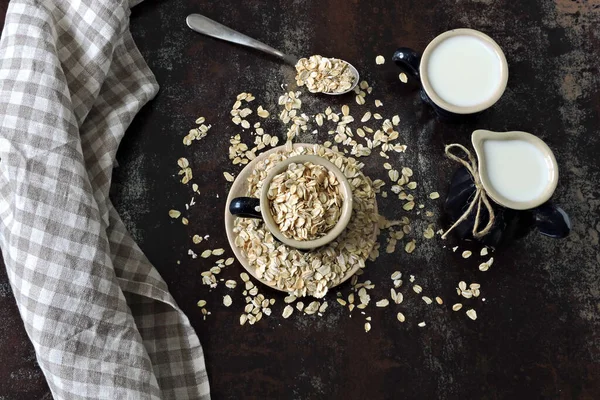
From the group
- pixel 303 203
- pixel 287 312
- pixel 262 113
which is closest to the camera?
pixel 303 203

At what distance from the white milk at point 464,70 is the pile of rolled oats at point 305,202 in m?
→ 0.28

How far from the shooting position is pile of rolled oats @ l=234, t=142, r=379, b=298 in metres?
1.09

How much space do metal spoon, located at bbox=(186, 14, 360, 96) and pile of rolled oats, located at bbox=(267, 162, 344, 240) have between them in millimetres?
273

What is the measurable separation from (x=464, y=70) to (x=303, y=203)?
15.9 inches

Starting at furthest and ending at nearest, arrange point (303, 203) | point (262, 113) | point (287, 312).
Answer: point (262, 113)
point (287, 312)
point (303, 203)

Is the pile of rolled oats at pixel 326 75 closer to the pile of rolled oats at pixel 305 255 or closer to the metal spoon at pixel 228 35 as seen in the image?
the metal spoon at pixel 228 35

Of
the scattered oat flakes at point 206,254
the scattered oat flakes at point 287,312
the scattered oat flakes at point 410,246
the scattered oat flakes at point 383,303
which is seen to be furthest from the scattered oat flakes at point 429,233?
the scattered oat flakes at point 206,254

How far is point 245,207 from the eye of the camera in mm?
1020

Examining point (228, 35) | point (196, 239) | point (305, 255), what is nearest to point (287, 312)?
Result: point (305, 255)

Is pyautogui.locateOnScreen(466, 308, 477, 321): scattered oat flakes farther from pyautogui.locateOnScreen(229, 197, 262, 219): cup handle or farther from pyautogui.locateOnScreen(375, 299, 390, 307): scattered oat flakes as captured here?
pyautogui.locateOnScreen(229, 197, 262, 219): cup handle

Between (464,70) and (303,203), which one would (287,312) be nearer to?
(303,203)

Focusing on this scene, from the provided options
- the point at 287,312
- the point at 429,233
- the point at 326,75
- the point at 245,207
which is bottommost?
the point at 287,312

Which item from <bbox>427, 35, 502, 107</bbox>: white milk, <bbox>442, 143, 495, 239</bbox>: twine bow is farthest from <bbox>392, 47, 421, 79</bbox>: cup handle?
<bbox>442, 143, 495, 239</bbox>: twine bow

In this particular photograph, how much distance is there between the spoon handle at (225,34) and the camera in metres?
1.24
